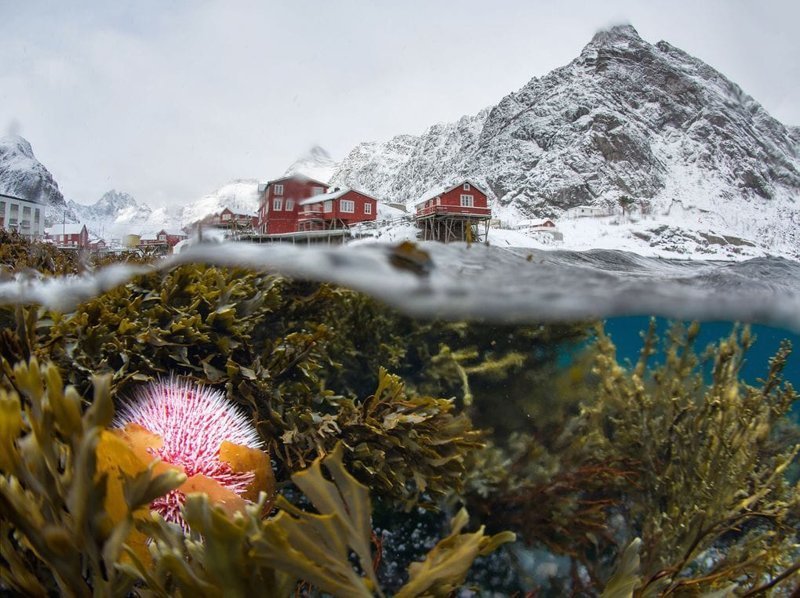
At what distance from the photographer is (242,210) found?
2764 mm

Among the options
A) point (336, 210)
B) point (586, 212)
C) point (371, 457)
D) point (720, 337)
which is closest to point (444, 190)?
point (336, 210)

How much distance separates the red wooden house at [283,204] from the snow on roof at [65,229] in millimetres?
1097

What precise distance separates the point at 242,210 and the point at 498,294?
1.89m

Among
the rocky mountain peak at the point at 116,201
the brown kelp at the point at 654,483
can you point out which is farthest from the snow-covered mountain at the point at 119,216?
the brown kelp at the point at 654,483

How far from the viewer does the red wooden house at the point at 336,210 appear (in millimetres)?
2910

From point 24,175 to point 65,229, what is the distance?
368 mm

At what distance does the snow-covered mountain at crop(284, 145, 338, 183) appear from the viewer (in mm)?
3330

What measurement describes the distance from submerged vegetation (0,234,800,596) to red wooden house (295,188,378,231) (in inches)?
27.3

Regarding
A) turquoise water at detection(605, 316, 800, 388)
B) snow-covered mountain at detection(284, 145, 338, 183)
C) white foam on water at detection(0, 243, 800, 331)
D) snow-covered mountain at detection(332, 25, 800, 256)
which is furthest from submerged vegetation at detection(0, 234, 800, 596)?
snow-covered mountain at detection(332, 25, 800, 256)

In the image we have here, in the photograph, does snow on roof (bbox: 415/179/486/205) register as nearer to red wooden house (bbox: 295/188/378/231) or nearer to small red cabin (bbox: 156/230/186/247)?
red wooden house (bbox: 295/188/378/231)

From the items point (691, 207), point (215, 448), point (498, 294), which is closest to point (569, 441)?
point (498, 294)

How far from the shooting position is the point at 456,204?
371 centimetres

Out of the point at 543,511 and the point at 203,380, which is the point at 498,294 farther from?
the point at 203,380

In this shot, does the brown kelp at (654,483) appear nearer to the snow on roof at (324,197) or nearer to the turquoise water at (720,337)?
the turquoise water at (720,337)
